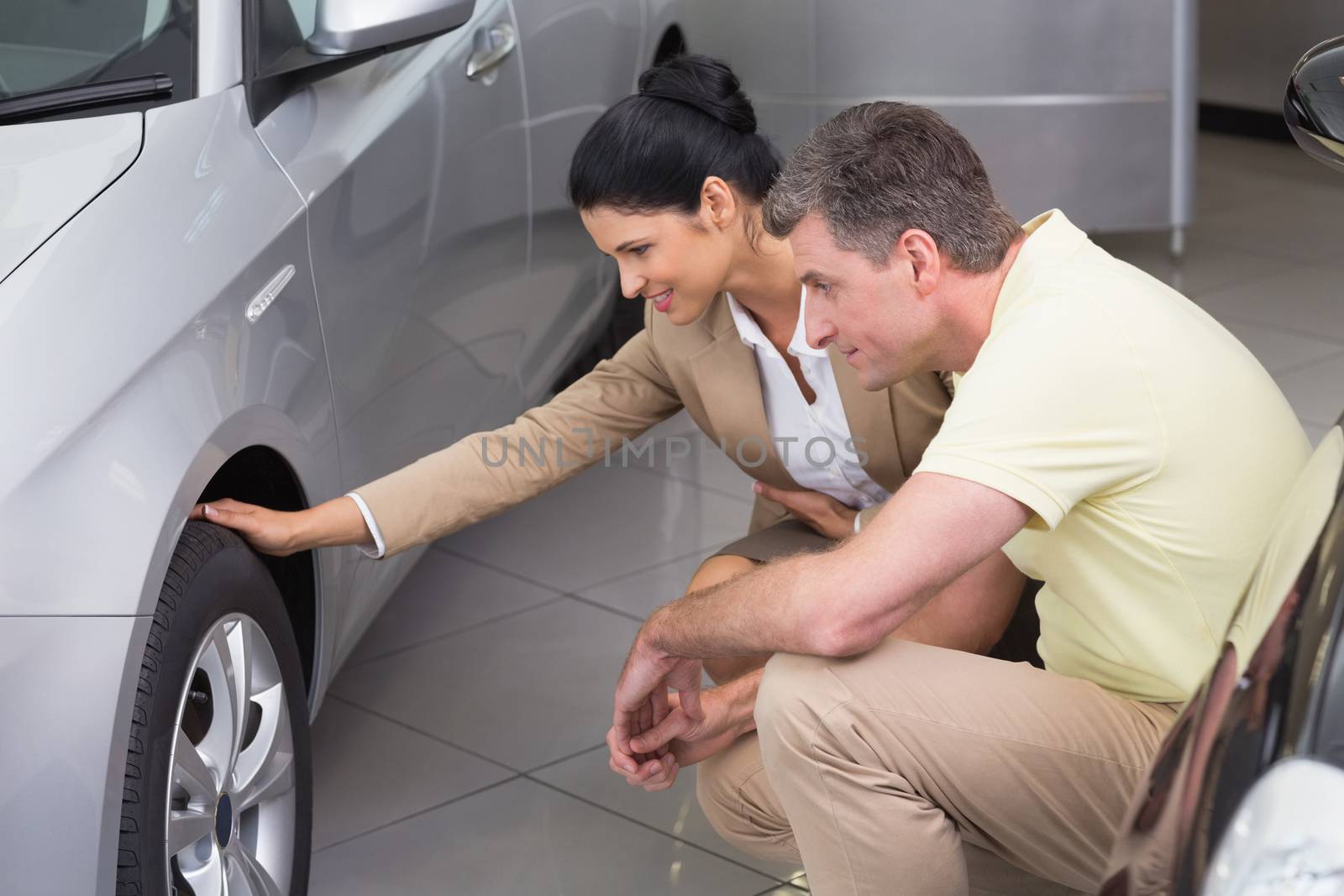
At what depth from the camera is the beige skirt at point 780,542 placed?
2.21 m

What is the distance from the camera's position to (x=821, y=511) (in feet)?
7.21

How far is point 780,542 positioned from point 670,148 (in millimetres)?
572

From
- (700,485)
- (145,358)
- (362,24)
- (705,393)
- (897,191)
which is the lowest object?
(700,485)

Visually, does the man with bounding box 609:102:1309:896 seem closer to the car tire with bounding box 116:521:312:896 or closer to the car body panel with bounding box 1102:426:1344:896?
the car body panel with bounding box 1102:426:1344:896

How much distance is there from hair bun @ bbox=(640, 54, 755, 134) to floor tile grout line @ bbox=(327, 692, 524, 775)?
3.34ft

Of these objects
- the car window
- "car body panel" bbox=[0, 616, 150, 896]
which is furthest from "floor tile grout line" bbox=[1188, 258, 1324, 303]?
"car body panel" bbox=[0, 616, 150, 896]

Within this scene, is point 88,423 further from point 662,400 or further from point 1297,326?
point 1297,326

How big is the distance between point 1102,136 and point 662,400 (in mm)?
2988

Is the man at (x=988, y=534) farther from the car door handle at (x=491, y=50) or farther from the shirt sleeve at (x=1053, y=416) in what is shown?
the car door handle at (x=491, y=50)

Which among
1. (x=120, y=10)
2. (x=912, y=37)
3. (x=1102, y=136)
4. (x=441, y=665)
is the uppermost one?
(x=120, y=10)

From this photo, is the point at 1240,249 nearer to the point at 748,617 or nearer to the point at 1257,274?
the point at 1257,274

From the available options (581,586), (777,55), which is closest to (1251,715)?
(581,586)

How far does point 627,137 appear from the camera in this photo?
1989 millimetres

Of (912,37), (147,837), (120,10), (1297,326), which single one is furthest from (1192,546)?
(912,37)
